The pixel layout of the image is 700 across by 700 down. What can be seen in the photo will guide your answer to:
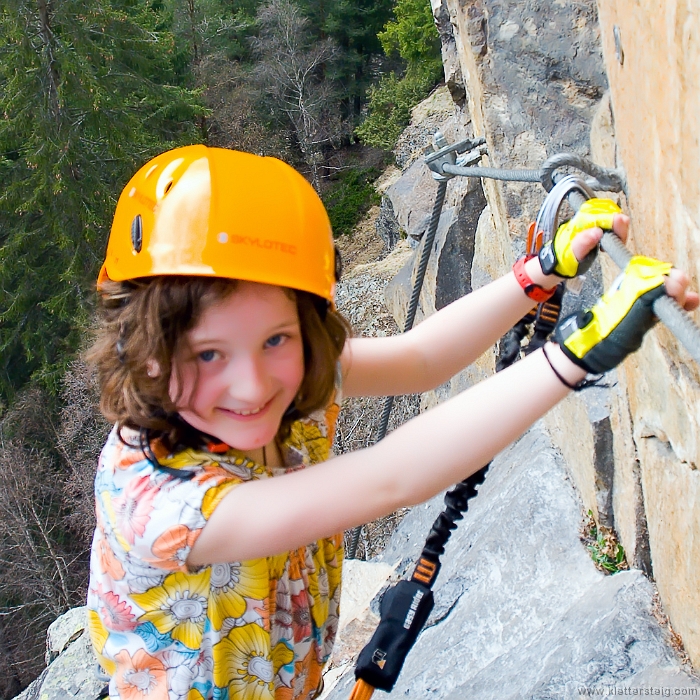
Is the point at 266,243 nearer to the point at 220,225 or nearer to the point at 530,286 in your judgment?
the point at 220,225

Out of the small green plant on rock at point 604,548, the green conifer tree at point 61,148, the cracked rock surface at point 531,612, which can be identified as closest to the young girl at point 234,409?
the cracked rock surface at point 531,612

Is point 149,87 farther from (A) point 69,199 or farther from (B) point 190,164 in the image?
(B) point 190,164

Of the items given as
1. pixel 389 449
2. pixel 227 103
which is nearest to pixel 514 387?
pixel 389 449

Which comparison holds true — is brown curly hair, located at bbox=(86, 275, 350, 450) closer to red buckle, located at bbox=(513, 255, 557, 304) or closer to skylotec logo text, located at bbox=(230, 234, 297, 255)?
skylotec logo text, located at bbox=(230, 234, 297, 255)

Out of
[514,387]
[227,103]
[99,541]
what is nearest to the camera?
[514,387]

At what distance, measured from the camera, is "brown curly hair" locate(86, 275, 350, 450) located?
1.20 meters

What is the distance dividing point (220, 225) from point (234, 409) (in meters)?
0.34

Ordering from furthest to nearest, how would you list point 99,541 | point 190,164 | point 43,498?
point 43,498 → point 99,541 → point 190,164

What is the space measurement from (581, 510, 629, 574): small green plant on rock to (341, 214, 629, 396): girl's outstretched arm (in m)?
1.05

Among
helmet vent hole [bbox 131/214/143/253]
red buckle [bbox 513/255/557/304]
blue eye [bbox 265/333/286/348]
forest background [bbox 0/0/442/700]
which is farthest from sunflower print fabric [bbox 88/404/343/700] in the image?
forest background [bbox 0/0/442/700]

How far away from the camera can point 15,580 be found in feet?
38.3

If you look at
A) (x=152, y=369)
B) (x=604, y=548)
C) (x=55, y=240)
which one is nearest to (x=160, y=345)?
(x=152, y=369)

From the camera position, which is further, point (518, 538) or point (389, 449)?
point (518, 538)

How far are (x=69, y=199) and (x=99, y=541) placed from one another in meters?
12.0
